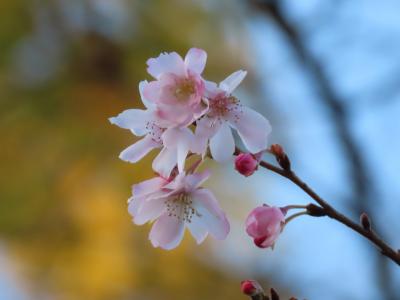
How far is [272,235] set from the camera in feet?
2.47

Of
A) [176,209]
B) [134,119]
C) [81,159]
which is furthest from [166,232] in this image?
[81,159]

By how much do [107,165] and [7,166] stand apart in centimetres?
50

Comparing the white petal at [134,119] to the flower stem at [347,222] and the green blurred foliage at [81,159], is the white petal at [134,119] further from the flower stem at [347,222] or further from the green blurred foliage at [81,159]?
the green blurred foliage at [81,159]

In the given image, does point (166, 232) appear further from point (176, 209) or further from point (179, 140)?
point (179, 140)

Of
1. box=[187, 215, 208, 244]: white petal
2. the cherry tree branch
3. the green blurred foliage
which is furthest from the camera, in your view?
the green blurred foliage

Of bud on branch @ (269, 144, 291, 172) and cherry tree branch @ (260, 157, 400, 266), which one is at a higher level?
bud on branch @ (269, 144, 291, 172)

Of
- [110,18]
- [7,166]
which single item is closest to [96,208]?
[7,166]

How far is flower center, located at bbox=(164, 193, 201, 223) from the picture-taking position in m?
0.82

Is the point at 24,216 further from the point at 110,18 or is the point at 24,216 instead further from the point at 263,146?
the point at 263,146

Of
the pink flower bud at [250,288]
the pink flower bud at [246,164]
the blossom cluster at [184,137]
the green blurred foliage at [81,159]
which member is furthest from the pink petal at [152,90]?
the green blurred foliage at [81,159]

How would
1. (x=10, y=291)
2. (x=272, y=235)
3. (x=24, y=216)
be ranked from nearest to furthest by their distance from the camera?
(x=272, y=235)
(x=24, y=216)
(x=10, y=291)

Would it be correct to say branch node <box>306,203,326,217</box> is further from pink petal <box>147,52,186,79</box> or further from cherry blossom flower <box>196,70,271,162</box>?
pink petal <box>147,52,186,79</box>

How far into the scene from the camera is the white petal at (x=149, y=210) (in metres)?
0.82

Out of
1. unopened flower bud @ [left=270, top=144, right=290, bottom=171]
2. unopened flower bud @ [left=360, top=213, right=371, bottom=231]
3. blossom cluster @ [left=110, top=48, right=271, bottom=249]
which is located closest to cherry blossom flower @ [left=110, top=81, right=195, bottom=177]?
blossom cluster @ [left=110, top=48, right=271, bottom=249]
